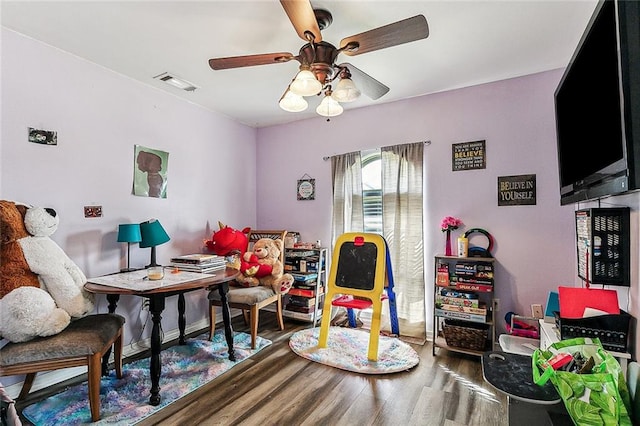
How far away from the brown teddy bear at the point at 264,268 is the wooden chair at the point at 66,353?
1.35m

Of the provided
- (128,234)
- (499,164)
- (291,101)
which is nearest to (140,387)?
(128,234)

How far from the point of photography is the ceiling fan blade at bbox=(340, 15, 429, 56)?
59.1 inches

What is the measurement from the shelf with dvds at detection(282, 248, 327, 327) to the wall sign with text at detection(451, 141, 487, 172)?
1.69 metres

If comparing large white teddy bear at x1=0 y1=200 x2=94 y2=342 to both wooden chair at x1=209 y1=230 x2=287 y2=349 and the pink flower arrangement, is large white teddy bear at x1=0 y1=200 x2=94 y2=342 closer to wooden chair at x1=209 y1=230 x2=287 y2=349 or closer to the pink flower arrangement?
wooden chair at x1=209 y1=230 x2=287 y2=349

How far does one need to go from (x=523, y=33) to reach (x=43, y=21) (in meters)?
3.16

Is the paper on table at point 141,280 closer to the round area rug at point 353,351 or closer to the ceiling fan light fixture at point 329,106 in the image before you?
the round area rug at point 353,351

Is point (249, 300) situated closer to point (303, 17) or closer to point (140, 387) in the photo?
point (140, 387)

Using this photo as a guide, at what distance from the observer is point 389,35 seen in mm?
1598

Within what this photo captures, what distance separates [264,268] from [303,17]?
2.39m

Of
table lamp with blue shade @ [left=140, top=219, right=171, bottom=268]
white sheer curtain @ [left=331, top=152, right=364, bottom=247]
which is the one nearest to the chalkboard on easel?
→ white sheer curtain @ [left=331, top=152, right=364, bottom=247]

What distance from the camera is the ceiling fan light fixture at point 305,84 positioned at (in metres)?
1.74

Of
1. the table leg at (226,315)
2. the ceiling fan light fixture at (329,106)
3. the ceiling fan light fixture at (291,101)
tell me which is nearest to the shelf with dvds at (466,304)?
the ceiling fan light fixture at (329,106)

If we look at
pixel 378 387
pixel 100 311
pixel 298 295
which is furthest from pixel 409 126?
pixel 100 311

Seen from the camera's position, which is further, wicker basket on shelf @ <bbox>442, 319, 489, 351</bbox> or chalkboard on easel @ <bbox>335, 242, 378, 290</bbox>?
chalkboard on easel @ <bbox>335, 242, 378, 290</bbox>
